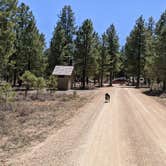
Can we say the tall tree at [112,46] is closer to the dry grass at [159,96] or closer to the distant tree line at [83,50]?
the distant tree line at [83,50]

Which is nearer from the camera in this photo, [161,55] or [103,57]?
[161,55]

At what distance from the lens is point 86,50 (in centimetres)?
6294

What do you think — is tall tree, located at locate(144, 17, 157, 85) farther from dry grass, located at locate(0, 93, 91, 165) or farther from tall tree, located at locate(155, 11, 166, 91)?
dry grass, located at locate(0, 93, 91, 165)

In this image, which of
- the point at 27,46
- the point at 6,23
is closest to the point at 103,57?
the point at 27,46

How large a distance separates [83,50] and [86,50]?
22.3 inches

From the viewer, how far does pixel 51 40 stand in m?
65.6

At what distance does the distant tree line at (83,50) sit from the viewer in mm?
50688

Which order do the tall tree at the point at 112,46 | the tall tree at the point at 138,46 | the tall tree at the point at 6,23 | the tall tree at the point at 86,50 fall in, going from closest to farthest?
the tall tree at the point at 6,23
the tall tree at the point at 86,50
the tall tree at the point at 138,46
the tall tree at the point at 112,46

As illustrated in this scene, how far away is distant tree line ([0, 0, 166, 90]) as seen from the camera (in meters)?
50.7

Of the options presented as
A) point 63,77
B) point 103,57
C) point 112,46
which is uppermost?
point 112,46

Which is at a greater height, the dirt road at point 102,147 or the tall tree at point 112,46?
the tall tree at point 112,46

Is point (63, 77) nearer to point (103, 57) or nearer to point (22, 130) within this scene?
point (103, 57)

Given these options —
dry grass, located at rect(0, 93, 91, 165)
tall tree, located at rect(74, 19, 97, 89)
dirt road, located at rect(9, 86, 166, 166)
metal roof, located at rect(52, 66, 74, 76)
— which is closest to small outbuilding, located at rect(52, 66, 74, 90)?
metal roof, located at rect(52, 66, 74, 76)

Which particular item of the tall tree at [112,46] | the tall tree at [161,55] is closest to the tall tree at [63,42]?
the tall tree at [112,46]
